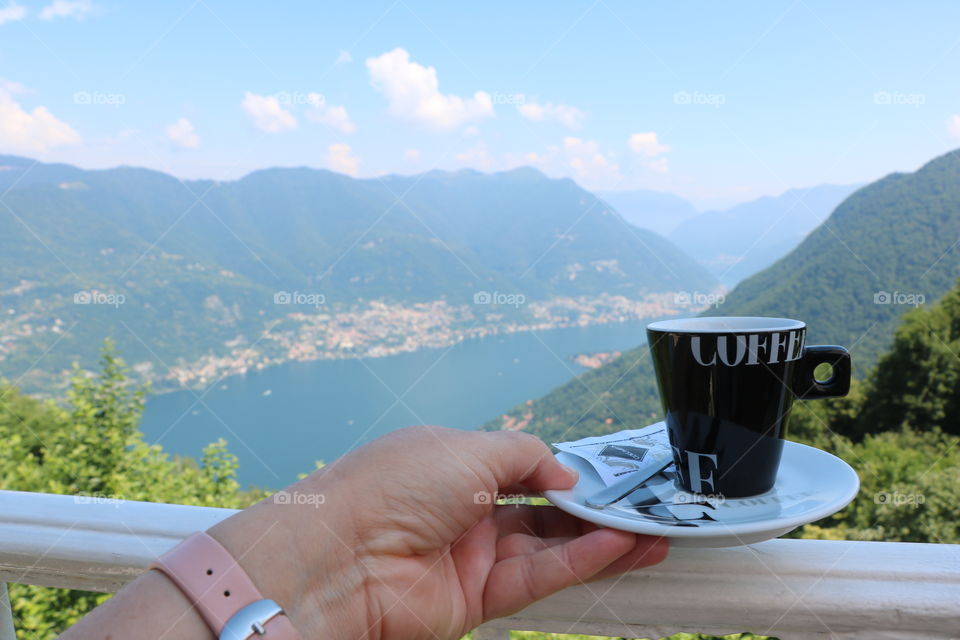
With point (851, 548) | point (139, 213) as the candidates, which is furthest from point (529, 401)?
point (139, 213)

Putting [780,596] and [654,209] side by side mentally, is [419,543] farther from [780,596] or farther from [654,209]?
[654,209]

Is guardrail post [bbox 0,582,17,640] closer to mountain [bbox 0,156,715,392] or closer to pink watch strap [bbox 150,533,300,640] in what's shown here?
pink watch strap [bbox 150,533,300,640]

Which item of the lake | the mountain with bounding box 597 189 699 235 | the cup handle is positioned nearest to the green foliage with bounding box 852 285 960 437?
the lake

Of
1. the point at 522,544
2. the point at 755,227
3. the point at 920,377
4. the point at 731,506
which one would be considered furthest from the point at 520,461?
the point at 755,227

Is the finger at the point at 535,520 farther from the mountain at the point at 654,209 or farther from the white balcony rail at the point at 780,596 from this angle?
the mountain at the point at 654,209

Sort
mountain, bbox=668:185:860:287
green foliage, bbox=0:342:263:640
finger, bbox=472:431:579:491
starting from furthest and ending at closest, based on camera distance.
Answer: mountain, bbox=668:185:860:287 < green foliage, bbox=0:342:263:640 < finger, bbox=472:431:579:491

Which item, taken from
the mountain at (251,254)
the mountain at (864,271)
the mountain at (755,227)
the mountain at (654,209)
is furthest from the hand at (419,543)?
the mountain at (654,209)
